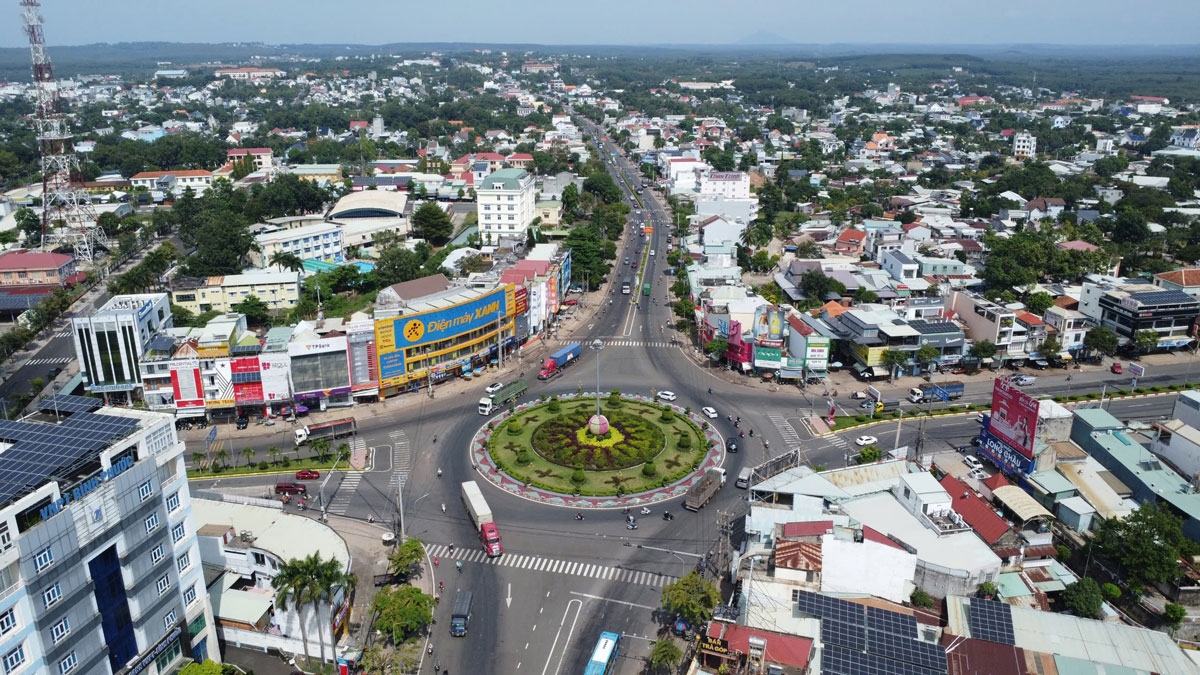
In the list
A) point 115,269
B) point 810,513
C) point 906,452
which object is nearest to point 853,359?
point 906,452

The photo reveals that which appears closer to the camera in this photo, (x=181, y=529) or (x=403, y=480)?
(x=181, y=529)

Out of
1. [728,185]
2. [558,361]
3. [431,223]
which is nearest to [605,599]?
[558,361]

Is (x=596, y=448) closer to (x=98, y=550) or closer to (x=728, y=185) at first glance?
(x=98, y=550)

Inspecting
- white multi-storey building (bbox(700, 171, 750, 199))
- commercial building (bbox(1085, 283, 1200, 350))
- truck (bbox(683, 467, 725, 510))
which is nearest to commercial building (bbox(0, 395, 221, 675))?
truck (bbox(683, 467, 725, 510))

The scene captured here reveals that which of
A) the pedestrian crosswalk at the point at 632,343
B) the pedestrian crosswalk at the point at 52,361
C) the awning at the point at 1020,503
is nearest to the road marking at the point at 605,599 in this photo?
the awning at the point at 1020,503

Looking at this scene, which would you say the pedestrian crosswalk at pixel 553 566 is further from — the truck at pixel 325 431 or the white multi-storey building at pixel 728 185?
the white multi-storey building at pixel 728 185

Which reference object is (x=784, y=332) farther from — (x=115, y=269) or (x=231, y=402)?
(x=115, y=269)

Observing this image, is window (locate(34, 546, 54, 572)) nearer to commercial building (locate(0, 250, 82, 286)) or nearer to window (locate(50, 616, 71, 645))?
window (locate(50, 616, 71, 645))
